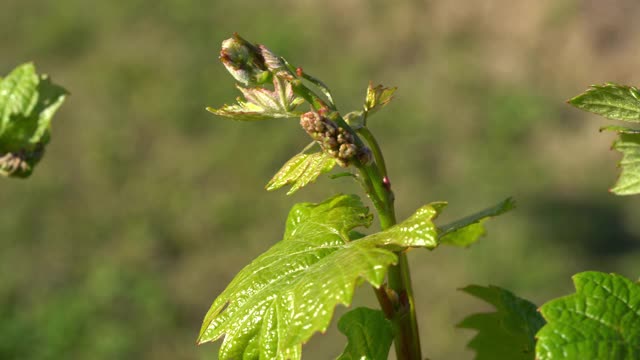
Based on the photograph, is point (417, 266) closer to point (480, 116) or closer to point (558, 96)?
point (480, 116)

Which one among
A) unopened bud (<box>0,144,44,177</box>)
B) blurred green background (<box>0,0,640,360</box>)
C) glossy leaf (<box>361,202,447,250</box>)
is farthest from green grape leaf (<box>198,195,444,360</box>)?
blurred green background (<box>0,0,640,360</box>)

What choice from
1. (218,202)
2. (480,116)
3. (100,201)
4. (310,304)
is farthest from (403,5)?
(310,304)

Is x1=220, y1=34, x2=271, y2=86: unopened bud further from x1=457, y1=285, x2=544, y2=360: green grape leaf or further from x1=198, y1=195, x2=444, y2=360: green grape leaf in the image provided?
x1=457, y1=285, x2=544, y2=360: green grape leaf

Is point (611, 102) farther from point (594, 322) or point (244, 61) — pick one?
point (244, 61)

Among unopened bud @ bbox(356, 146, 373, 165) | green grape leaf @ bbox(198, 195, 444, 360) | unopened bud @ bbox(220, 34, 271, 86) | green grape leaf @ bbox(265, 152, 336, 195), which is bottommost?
green grape leaf @ bbox(198, 195, 444, 360)

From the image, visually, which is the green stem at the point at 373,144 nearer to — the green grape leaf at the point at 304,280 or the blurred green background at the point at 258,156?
the green grape leaf at the point at 304,280

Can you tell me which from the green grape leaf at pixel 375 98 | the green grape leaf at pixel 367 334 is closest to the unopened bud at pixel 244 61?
the green grape leaf at pixel 375 98

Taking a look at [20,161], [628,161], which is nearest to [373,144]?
[628,161]
